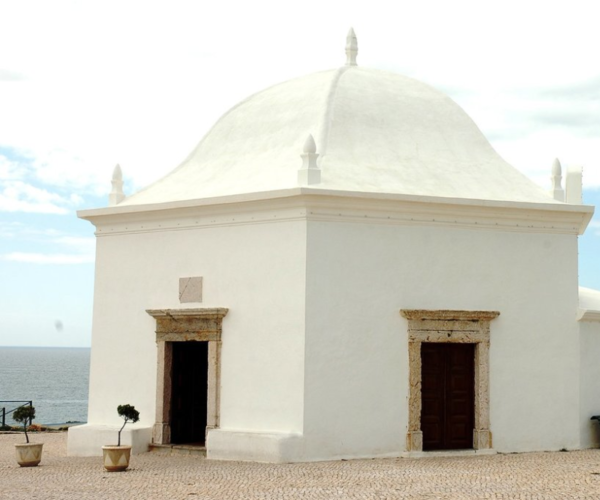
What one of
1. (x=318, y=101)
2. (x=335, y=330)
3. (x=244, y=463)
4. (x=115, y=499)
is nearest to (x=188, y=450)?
(x=244, y=463)

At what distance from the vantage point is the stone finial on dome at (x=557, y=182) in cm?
1598

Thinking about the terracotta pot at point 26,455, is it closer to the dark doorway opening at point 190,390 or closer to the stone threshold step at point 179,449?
the stone threshold step at point 179,449

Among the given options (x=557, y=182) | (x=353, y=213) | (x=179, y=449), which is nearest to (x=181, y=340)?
(x=179, y=449)

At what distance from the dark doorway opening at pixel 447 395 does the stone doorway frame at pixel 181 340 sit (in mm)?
3244

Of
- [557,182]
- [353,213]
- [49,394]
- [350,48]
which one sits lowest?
[49,394]

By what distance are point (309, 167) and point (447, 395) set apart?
4.24 metres

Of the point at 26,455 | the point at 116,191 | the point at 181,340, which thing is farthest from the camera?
the point at 116,191

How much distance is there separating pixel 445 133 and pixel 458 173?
44.6 inches

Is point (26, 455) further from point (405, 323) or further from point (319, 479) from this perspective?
point (405, 323)

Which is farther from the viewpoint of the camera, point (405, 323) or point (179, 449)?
point (179, 449)

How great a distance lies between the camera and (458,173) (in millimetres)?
15703

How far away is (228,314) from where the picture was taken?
14586 mm

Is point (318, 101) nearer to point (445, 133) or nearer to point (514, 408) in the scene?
point (445, 133)

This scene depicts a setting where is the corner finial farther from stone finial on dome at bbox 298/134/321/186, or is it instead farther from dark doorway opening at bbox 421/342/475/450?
dark doorway opening at bbox 421/342/475/450
